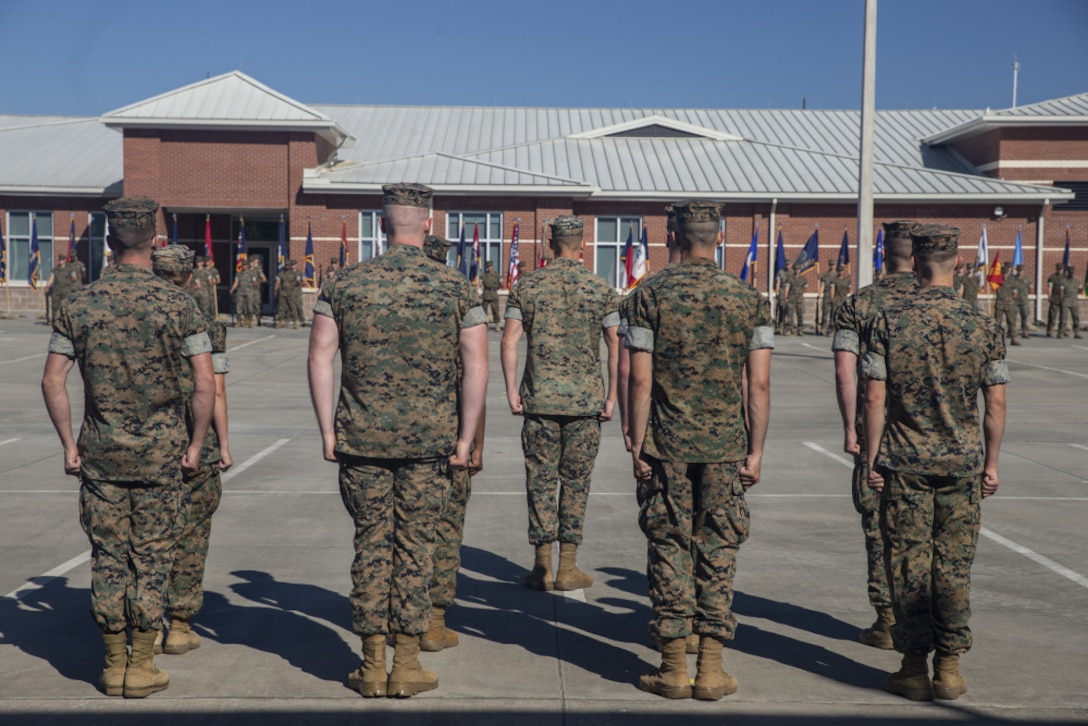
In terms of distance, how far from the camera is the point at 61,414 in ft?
16.4

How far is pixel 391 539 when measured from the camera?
502 centimetres

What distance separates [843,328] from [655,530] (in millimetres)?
1537

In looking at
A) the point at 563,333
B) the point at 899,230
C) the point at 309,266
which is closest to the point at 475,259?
the point at 309,266

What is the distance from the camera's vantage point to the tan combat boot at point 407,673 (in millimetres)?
4941

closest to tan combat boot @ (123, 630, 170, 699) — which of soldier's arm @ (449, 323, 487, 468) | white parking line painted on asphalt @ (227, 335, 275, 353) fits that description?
soldier's arm @ (449, 323, 487, 468)

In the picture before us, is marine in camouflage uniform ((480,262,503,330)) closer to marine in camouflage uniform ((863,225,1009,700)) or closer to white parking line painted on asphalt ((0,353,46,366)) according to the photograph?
white parking line painted on asphalt ((0,353,46,366))

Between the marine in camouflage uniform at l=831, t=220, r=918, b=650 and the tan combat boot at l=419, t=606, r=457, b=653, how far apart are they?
85.8 inches

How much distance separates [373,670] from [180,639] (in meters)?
1.21

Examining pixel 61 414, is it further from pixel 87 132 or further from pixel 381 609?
pixel 87 132

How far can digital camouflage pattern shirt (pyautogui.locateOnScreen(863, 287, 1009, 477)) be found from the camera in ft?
16.7

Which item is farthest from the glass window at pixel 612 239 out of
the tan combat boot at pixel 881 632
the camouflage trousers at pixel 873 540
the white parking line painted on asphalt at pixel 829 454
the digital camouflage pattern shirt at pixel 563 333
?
the tan combat boot at pixel 881 632

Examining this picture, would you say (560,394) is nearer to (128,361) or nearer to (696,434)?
(696,434)

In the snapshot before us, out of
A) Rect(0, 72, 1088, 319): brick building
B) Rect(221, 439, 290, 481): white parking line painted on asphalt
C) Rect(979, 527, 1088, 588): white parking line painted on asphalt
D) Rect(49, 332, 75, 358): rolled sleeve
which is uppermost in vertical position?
Rect(0, 72, 1088, 319): brick building

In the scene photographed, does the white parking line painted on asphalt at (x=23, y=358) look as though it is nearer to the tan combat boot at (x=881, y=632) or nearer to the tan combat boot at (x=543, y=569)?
the tan combat boot at (x=543, y=569)
